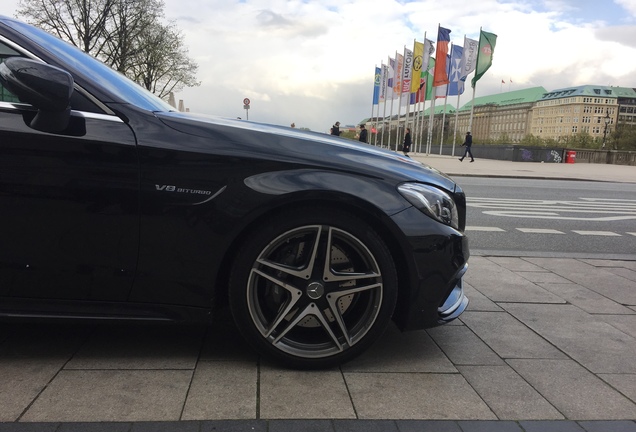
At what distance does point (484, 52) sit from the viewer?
35406mm

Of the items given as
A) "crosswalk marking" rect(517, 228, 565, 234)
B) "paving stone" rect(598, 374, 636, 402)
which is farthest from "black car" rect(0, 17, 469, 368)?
"crosswalk marking" rect(517, 228, 565, 234)

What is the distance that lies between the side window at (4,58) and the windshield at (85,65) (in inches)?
4.6

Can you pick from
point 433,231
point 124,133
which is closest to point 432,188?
point 433,231

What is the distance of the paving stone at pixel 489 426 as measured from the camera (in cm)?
222

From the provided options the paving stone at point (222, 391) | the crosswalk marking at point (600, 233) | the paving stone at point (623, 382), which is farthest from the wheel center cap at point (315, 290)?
the crosswalk marking at point (600, 233)

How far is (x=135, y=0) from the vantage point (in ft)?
113

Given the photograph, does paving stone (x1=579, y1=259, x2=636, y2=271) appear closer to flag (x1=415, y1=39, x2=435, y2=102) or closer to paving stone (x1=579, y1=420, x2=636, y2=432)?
paving stone (x1=579, y1=420, x2=636, y2=432)

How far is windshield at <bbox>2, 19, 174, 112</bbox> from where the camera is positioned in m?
2.62

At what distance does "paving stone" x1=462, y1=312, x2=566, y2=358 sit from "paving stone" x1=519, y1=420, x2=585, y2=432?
0.73 metres

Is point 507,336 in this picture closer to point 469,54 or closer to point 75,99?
point 75,99

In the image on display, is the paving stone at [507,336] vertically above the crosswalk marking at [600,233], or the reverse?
the crosswalk marking at [600,233]

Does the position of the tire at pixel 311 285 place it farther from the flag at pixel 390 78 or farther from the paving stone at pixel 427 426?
the flag at pixel 390 78

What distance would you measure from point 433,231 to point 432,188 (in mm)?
277

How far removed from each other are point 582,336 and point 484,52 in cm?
3554
